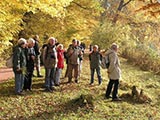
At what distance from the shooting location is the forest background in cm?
1207

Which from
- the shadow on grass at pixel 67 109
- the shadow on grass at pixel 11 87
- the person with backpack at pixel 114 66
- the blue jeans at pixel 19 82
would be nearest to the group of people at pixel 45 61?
the blue jeans at pixel 19 82

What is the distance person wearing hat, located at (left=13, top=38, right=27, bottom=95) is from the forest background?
93 centimetres

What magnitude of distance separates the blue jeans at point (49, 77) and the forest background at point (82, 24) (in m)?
1.99

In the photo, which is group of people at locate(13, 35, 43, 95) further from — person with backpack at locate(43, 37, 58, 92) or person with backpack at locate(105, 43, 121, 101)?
person with backpack at locate(105, 43, 121, 101)

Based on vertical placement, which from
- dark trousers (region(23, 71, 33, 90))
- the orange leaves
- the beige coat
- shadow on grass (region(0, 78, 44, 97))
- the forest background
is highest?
the forest background

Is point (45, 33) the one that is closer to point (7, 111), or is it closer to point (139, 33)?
point (7, 111)

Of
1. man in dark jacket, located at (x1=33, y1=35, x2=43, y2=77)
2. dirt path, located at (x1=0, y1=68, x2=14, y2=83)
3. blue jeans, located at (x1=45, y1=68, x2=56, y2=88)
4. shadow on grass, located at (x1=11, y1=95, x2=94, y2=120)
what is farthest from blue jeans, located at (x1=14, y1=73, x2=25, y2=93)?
dirt path, located at (x1=0, y1=68, x2=14, y2=83)

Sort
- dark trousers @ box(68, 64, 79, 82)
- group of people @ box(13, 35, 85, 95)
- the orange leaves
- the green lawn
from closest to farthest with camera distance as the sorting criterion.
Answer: the orange leaves → the green lawn → group of people @ box(13, 35, 85, 95) → dark trousers @ box(68, 64, 79, 82)

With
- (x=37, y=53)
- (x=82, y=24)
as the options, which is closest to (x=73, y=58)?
(x=37, y=53)

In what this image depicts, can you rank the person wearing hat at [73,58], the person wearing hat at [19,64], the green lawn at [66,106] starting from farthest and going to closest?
the person wearing hat at [73,58] → the person wearing hat at [19,64] → the green lawn at [66,106]

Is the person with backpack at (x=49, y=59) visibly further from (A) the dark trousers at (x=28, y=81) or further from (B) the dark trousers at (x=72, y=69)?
(B) the dark trousers at (x=72, y=69)

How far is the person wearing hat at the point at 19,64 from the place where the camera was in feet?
37.6

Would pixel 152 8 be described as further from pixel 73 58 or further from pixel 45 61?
pixel 73 58

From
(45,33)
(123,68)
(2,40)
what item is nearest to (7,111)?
(2,40)
